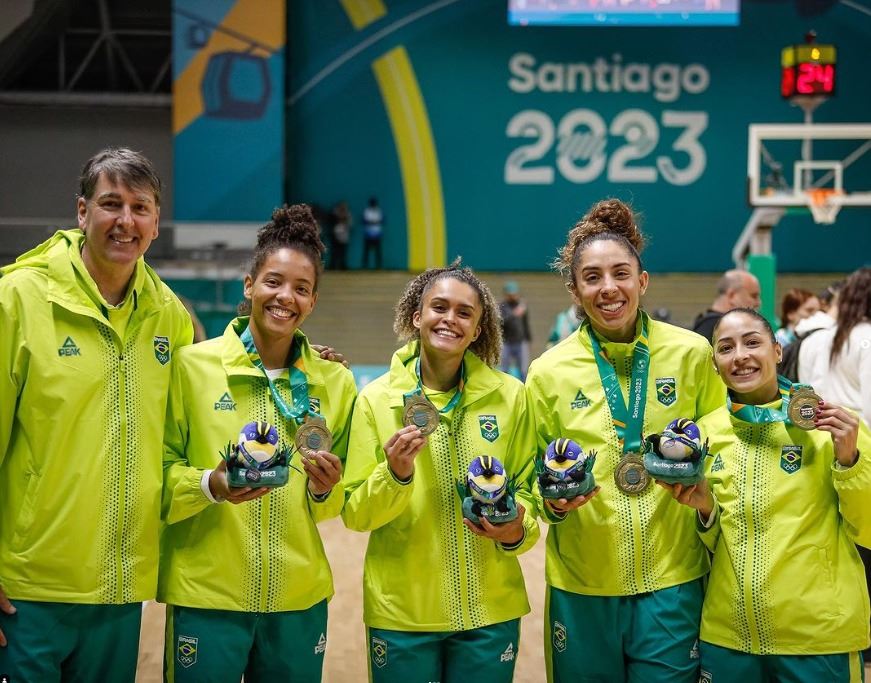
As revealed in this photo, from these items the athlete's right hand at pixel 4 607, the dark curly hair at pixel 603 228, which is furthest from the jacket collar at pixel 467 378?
the athlete's right hand at pixel 4 607

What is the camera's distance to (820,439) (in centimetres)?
296

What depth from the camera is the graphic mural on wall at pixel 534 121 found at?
1988 centimetres

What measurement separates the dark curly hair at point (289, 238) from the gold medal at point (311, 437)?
0.55 metres

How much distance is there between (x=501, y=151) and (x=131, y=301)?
58.1ft

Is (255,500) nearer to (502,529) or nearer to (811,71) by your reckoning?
(502,529)

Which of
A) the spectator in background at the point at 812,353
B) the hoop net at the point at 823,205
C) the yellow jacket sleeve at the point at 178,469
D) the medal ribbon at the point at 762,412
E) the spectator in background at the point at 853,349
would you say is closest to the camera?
the yellow jacket sleeve at the point at 178,469

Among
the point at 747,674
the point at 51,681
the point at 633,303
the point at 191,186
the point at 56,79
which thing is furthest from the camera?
the point at 56,79

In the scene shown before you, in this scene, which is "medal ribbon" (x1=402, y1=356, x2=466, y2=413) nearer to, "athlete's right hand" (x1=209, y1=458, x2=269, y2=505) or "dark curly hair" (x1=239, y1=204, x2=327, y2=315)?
"dark curly hair" (x1=239, y1=204, x2=327, y2=315)

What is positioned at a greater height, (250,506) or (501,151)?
(501,151)

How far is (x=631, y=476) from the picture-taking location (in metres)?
2.89

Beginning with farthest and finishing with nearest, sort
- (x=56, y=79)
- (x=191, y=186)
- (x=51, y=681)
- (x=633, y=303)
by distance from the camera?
(x=56, y=79) → (x=191, y=186) → (x=633, y=303) → (x=51, y=681)

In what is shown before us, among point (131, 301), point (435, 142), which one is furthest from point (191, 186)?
point (131, 301)

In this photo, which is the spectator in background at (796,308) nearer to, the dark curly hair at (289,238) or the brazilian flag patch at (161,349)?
the dark curly hair at (289,238)

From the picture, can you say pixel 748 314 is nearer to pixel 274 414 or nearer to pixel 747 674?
pixel 747 674
